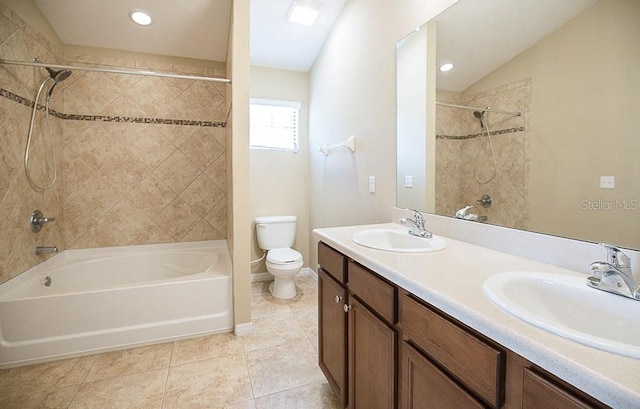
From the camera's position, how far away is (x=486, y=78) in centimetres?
123

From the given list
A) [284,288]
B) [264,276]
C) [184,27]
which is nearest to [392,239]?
[284,288]

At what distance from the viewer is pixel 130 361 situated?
6.10 ft

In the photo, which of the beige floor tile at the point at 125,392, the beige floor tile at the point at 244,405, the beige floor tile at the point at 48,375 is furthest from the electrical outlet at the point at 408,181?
the beige floor tile at the point at 48,375

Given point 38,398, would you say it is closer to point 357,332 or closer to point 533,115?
point 357,332

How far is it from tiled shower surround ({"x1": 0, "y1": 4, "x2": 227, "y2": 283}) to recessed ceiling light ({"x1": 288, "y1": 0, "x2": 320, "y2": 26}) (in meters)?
1.03

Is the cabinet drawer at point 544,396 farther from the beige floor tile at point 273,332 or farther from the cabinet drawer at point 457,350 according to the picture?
the beige floor tile at point 273,332

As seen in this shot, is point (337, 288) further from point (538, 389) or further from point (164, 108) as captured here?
point (164, 108)

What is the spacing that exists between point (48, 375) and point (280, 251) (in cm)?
181

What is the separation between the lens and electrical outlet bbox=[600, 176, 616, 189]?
32.7 inches

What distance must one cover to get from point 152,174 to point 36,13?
140cm

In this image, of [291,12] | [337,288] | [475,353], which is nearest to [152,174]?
[291,12]

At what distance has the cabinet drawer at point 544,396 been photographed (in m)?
0.46

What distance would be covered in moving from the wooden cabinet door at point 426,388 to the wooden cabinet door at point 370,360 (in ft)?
0.20

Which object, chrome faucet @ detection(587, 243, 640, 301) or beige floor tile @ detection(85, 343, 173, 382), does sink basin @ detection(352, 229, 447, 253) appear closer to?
chrome faucet @ detection(587, 243, 640, 301)
